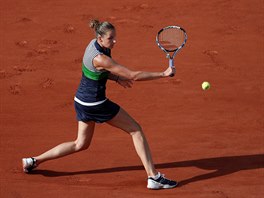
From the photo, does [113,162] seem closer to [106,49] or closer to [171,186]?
[171,186]

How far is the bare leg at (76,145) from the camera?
863 centimetres

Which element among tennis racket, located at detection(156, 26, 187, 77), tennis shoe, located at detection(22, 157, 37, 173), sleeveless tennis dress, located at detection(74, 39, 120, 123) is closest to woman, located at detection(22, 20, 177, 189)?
sleeveless tennis dress, located at detection(74, 39, 120, 123)

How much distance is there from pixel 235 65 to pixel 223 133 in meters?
2.42

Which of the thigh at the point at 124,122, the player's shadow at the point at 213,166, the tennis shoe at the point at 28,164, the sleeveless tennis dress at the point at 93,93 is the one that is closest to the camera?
the sleeveless tennis dress at the point at 93,93

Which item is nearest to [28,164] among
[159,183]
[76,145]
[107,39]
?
[76,145]

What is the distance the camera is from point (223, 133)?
10.1m

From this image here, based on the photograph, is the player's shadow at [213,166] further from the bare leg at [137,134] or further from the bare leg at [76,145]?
the bare leg at [137,134]

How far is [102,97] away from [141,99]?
2.75m

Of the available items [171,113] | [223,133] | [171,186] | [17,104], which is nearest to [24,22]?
[17,104]

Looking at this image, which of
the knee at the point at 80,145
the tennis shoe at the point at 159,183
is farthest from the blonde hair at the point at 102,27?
the tennis shoe at the point at 159,183

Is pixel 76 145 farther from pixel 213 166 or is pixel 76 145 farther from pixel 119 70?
pixel 213 166

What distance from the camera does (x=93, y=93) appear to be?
8.37m

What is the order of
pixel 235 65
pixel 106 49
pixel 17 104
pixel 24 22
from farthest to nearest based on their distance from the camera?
1. pixel 24 22
2. pixel 235 65
3. pixel 17 104
4. pixel 106 49

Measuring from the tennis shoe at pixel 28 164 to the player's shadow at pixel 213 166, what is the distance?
5.2 inches
